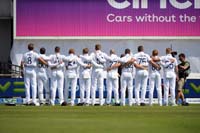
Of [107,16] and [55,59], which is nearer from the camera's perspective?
[55,59]

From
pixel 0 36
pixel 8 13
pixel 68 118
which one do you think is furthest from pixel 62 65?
pixel 0 36

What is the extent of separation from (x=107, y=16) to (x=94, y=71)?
42.2ft

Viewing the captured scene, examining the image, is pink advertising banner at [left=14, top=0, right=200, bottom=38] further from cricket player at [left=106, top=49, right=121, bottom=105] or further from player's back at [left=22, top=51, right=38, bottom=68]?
player's back at [left=22, top=51, right=38, bottom=68]

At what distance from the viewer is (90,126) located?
1606cm

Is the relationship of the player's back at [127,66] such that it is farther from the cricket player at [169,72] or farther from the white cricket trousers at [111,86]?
the cricket player at [169,72]

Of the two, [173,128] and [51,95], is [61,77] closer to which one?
[51,95]

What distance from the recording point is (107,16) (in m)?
38.6

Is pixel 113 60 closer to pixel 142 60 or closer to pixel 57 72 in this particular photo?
pixel 142 60

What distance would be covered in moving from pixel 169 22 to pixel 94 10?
14.1ft

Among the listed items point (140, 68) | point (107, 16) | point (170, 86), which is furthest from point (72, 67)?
point (107, 16)

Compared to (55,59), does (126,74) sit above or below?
below

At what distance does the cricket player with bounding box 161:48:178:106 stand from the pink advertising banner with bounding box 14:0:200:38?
12.5 m

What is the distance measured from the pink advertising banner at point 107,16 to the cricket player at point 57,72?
40.8ft

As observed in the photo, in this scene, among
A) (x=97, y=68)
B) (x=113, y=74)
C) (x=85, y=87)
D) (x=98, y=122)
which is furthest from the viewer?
(x=85, y=87)
